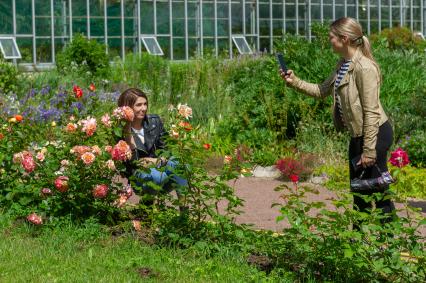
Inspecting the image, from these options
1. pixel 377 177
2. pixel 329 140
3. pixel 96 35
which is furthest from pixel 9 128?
pixel 96 35

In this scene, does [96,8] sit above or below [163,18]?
above

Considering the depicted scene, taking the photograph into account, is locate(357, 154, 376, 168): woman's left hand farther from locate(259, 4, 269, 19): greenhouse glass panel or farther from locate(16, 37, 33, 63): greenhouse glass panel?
locate(259, 4, 269, 19): greenhouse glass panel

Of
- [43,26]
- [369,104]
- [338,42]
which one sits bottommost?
[369,104]

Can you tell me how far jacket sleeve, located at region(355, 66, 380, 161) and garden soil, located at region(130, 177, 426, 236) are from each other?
1181 millimetres

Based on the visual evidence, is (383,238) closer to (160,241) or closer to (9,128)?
(160,241)

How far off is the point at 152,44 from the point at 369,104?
819 inches

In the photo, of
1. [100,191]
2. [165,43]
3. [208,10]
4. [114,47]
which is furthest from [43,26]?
[100,191]

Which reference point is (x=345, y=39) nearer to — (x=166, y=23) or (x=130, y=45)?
(x=130, y=45)

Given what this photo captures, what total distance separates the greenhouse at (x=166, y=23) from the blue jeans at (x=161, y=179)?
570 inches

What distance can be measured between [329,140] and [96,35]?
15.2m

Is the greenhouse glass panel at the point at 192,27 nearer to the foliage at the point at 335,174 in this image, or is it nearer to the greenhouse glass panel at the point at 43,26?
the greenhouse glass panel at the point at 43,26

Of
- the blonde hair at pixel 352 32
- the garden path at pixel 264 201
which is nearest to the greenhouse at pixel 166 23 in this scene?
the garden path at pixel 264 201

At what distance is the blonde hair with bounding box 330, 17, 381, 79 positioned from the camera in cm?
549

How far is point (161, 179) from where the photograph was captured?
20.1ft
